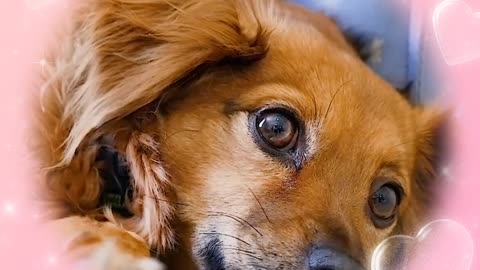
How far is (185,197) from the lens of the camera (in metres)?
1.02

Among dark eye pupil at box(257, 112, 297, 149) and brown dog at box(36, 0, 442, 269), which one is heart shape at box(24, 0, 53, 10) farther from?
dark eye pupil at box(257, 112, 297, 149)

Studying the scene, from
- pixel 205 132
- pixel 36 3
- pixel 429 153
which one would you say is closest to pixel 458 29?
pixel 429 153

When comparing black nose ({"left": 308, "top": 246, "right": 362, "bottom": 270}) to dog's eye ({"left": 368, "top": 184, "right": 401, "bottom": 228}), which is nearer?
black nose ({"left": 308, "top": 246, "right": 362, "bottom": 270})

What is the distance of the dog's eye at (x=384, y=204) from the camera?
1.07 m

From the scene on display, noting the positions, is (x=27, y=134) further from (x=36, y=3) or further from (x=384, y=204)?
(x=384, y=204)

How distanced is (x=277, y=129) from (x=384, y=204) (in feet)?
0.69

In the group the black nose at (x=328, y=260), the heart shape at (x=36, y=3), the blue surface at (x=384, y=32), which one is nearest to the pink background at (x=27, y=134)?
the heart shape at (x=36, y=3)

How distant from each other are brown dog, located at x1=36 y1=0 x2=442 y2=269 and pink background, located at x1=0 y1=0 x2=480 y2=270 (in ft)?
0.12

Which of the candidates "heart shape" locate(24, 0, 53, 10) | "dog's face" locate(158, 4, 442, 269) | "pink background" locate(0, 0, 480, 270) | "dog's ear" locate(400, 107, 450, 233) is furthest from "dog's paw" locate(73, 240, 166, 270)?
"dog's ear" locate(400, 107, 450, 233)

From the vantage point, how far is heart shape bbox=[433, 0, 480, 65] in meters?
1.07

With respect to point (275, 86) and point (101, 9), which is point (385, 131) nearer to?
point (275, 86)

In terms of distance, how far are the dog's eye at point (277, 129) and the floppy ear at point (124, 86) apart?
0.33 ft

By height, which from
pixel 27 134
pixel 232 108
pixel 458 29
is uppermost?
pixel 458 29

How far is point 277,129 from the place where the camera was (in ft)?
3.29
